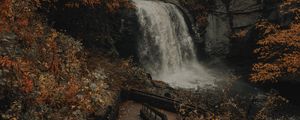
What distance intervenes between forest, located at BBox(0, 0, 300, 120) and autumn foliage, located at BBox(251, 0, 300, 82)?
0.28 ft

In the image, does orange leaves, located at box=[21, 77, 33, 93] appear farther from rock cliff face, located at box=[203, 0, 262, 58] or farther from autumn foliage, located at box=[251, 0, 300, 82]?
rock cliff face, located at box=[203, 0, 262, 58]

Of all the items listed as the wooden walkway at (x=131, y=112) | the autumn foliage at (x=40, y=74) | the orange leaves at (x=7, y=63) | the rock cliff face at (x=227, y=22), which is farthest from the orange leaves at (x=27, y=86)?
the rock cliff face at (x=227, y=22)

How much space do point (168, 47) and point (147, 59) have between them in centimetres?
222

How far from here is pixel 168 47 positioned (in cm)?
2734

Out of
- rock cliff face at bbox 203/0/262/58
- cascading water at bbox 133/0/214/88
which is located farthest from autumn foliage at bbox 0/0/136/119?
rock cliff face at bbox 203/0/262/58

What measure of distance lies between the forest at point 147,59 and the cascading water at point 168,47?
0.08 metres

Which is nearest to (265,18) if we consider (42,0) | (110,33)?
(110,33)

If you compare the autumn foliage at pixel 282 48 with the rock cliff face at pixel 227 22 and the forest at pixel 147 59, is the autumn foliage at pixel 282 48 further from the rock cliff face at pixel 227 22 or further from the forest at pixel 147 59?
the rock cliff face at pixel 227 22

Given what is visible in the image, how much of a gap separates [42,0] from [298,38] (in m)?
13.3

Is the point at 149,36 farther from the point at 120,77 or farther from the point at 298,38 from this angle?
the point at 298,38

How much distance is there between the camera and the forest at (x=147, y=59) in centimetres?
1224

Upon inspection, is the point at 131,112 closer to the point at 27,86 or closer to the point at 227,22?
the point at 27,86

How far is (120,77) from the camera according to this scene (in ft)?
64.7

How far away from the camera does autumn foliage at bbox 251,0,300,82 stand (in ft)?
67.5
